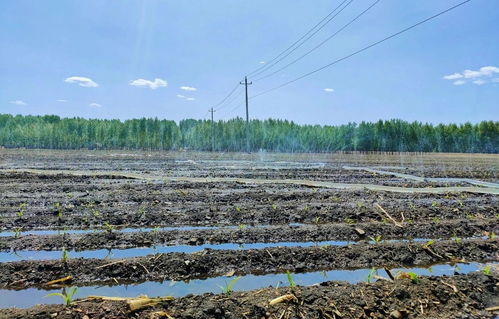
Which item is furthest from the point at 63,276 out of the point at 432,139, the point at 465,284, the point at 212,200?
the point at 432,139

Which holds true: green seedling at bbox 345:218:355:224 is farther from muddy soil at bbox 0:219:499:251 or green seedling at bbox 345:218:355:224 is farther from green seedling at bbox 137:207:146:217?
green seedling at bbox 137:207:146:217

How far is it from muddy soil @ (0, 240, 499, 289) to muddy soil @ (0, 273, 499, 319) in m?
1.04

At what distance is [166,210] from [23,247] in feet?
10.4

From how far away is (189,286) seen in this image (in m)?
4.31

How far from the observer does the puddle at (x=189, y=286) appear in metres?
3.95

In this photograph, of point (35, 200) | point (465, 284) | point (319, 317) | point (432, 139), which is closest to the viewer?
point (319, 317)

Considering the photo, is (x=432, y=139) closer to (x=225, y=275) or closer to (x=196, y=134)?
(x=196, y=134)

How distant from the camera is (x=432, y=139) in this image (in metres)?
74.9

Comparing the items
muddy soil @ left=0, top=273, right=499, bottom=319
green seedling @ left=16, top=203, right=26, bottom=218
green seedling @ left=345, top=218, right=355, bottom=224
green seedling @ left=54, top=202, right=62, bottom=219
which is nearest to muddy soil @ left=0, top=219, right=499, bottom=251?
green seedling @ left=345, top=218, right=355, bottom=224

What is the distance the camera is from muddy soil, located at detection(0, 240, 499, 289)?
4453 millimetres

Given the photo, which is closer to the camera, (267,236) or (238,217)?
(267,236)

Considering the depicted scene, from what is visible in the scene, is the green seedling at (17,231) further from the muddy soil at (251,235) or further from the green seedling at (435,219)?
the green seedling at (435,219)

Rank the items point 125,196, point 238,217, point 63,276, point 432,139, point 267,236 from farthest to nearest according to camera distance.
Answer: point 432,139 < point 125,196 < point 238,217 < point 267,236 < point 63,276

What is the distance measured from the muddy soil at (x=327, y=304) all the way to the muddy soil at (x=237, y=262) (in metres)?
1.04
